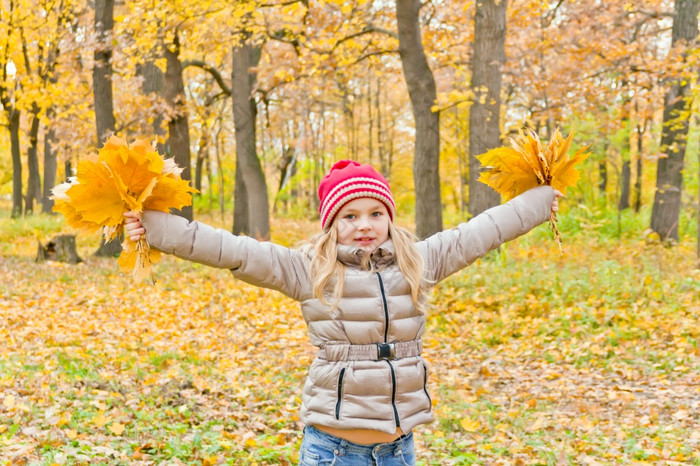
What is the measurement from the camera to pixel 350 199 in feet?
9.59

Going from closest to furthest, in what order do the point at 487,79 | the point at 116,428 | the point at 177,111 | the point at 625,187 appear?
the point at 116,428 → the point at 487,79 → the point at 177,111 → the point at 625,187

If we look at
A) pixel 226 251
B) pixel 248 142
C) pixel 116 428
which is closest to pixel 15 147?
pixel 248 142

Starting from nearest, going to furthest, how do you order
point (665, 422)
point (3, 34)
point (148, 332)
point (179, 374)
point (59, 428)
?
1. point (59, 428)
2. point (665, 422)
3. point (179, 374)
4. point (148, 332)
5. point (3, 34)

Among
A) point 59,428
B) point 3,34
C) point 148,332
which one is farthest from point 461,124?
point 59,428

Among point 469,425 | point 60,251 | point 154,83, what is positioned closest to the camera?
point 469,425

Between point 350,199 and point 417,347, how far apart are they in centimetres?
72

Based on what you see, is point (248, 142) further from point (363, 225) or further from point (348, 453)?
point (348, 453)

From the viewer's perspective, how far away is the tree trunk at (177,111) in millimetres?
15281

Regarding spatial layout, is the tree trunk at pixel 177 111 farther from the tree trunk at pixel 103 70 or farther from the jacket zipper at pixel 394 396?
the jacket zipper at pixel 394 396

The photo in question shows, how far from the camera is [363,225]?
290cm

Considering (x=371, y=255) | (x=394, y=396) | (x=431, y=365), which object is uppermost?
(x=371, y=255)

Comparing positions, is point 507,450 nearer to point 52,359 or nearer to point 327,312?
point 327,312

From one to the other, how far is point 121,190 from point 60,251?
13.4 meters


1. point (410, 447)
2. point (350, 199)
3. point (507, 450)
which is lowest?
point (507, 450)
